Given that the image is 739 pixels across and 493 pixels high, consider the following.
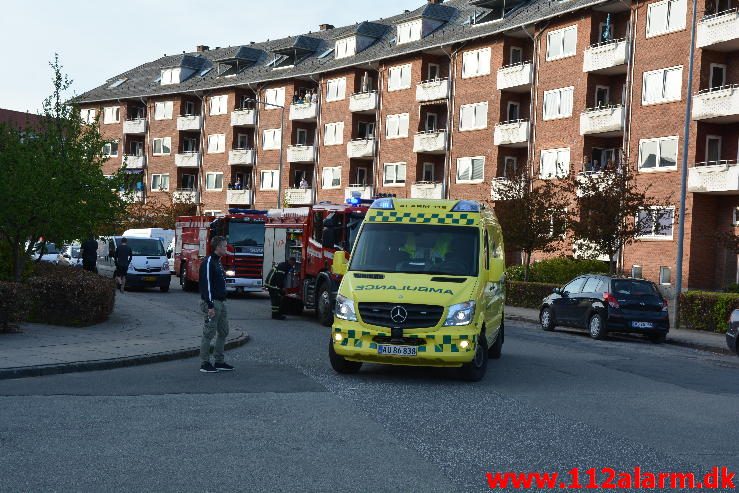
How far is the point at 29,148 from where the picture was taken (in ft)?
67.2

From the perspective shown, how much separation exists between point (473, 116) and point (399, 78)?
7552 millimetres

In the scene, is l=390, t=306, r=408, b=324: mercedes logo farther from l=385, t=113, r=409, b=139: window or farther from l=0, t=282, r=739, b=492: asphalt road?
l=385, t=113, r=409, b=139: window

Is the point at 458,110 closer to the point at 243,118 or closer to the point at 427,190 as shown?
the point at 427,190

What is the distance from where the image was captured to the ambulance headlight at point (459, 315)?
479 inches

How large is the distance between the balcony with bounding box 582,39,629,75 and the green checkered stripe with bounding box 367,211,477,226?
97.1 feet

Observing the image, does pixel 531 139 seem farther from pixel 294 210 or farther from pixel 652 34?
pixel 294 210

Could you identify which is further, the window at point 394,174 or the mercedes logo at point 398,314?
the window at point 394,174

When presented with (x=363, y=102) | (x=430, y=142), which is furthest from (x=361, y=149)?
(x=430, y=142)

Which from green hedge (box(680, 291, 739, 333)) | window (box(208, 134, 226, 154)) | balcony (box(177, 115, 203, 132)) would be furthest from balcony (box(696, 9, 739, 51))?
balcony (box(177, 115, 203, 132))

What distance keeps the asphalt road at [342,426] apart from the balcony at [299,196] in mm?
48555

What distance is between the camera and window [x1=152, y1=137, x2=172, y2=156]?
2945 inches

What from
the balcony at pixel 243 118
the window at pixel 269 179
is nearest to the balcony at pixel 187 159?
the balcony at pixel 243 118

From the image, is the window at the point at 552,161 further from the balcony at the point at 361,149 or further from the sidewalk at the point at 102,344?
the sidewalk at the point at 102,344

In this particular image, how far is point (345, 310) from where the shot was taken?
1242cm
